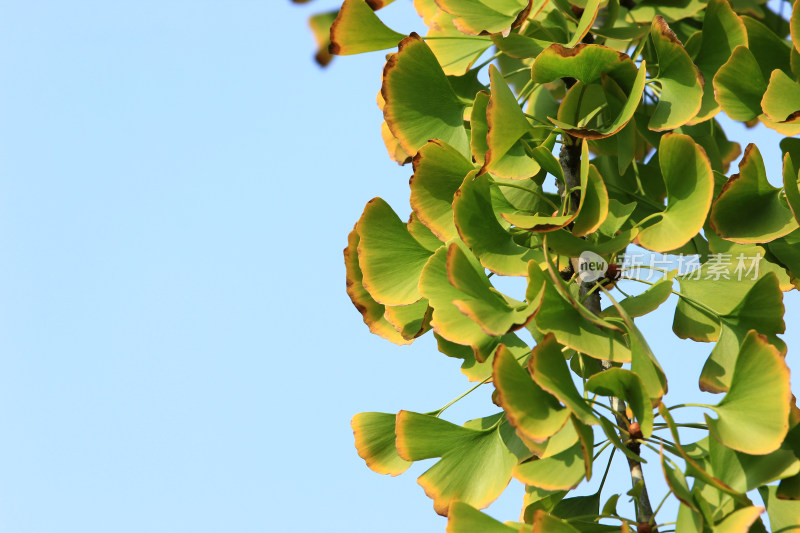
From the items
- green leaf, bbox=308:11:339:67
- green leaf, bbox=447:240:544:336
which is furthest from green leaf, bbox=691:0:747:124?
green leaf, bbox=308:11:339:67

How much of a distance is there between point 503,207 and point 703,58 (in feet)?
1.07

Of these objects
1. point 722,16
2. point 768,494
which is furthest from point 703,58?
point 768,494

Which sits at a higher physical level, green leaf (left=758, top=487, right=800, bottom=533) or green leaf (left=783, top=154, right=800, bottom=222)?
green leaf (left=783, top=154, right=800, bottom=222)

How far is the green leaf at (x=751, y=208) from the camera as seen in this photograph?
3.14 feet

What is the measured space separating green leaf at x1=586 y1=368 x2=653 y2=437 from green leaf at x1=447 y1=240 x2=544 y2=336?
9cm

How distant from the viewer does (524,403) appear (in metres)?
0.83

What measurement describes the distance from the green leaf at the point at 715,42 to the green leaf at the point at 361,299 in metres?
0.44

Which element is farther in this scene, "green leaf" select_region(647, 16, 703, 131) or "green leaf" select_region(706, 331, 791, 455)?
"green leaf" select_region(647, 16, 703, 131)

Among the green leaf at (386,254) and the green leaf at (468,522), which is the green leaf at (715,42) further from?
the green leaf at (468,522)

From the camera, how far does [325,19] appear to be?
142 centimetres

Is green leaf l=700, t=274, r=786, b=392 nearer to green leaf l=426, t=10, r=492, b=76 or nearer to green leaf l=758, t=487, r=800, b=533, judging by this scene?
green leaf l=758, t=487, r=800, b=533

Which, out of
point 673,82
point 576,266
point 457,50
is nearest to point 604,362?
point 576,266

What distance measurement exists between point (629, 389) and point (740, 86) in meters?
0.42

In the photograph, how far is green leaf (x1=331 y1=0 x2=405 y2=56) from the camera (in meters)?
1.08
